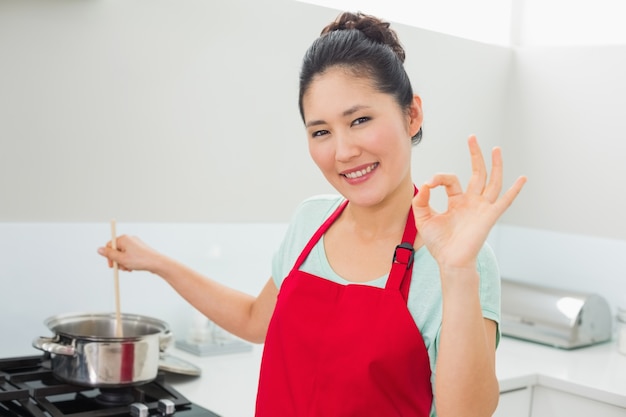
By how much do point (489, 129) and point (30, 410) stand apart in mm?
2119

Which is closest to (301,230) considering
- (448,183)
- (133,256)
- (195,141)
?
(133,256)

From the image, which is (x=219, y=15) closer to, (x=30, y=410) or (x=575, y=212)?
(x=30, y=410)

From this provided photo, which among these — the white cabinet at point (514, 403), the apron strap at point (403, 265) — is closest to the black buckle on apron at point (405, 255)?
the apron strap at point (403, 265)

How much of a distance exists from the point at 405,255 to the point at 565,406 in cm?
108

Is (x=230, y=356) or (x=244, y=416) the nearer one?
(x=244, y=416)

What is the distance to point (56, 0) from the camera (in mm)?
2029

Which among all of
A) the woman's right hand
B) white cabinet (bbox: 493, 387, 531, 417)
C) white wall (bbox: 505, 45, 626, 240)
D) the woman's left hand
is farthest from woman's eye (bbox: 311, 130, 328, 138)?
white wall (bbox: 505, 45, 626, 240)

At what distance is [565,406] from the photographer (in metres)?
2.33

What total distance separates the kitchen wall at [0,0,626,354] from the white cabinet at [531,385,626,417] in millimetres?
718

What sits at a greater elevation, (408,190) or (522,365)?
(408,190)

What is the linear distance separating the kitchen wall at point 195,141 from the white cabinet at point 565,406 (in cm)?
72

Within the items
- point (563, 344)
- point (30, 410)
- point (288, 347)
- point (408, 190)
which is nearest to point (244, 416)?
point (288, 347)

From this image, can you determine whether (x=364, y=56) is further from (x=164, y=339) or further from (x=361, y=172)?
(x=164, y=339)

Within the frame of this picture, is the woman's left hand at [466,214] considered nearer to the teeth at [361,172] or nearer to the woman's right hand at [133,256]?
the teeth at [361,172]
